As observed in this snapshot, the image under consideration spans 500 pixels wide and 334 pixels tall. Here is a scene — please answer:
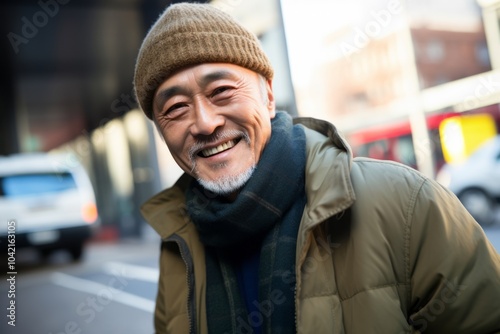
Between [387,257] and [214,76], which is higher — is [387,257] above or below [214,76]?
below

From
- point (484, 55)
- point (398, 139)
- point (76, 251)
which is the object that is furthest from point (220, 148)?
point (398, 139)

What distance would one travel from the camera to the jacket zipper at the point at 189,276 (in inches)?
51.1

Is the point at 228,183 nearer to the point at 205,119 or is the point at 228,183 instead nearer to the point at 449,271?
the point at 205,119

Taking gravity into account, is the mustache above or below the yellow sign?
above

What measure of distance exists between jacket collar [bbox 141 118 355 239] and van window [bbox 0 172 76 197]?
2.69m

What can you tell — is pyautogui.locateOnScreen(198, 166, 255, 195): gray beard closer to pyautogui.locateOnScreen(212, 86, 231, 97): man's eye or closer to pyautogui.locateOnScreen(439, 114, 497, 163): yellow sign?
pyautogui.locateOnScreen(212, 86, 231, 97): man's eye

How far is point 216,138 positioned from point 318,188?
32cm

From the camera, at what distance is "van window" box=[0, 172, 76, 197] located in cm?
391

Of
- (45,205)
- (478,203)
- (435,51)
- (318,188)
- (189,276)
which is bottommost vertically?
(478,203)

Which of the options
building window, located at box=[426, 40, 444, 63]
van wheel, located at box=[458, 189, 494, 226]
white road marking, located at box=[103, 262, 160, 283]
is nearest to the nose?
white road marking, located at box=[103, 262, 160, 283]

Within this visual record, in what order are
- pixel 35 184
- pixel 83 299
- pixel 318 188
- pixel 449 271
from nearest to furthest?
pixel 449 271
pixel 318 188
pixel 83 299
pixel 35 184

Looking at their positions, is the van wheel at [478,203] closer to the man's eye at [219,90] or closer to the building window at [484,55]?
the building window at [484,55]

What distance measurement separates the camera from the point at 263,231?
1296 millimetres

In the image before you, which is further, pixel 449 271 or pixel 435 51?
pixel 435 51
